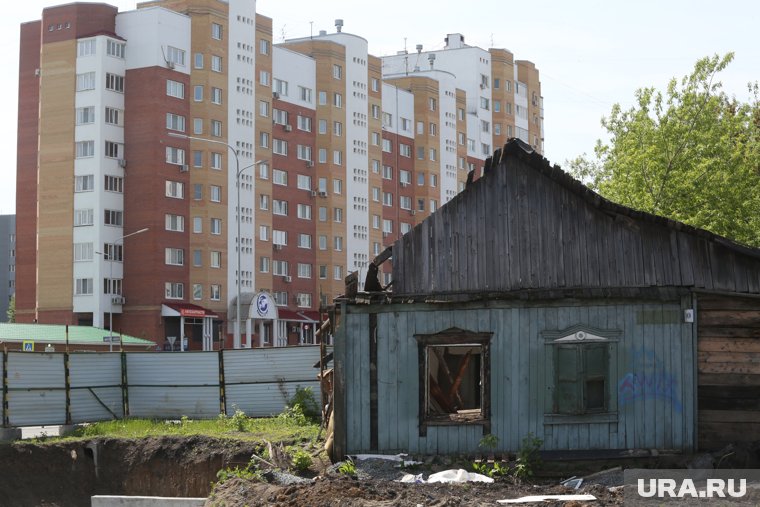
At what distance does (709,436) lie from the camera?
2002 cm

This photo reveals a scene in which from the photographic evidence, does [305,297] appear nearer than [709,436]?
No

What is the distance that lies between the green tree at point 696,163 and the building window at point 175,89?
3617cm

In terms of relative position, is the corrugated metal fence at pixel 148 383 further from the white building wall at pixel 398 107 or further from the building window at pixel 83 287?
the white building wall at pixel 398 107

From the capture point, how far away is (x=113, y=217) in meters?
73.6

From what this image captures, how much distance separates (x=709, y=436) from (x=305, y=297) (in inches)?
2719

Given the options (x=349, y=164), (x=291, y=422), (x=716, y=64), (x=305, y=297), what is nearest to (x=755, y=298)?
(x=291, y=422)

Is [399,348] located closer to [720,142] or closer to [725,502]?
[725,502]

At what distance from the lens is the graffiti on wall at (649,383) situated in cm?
1997

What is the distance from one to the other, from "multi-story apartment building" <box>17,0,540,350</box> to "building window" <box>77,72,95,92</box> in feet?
0.33

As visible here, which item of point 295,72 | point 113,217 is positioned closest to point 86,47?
point 113,217

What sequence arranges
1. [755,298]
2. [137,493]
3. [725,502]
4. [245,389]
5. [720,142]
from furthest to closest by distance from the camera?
[720,142] < [245,389] < [137,493] < [755,298] < [725,502]

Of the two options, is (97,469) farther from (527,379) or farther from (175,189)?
(175,189)

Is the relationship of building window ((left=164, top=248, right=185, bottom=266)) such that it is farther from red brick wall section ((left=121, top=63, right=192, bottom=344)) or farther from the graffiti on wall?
the graffiti on wall

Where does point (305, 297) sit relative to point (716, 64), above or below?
below
